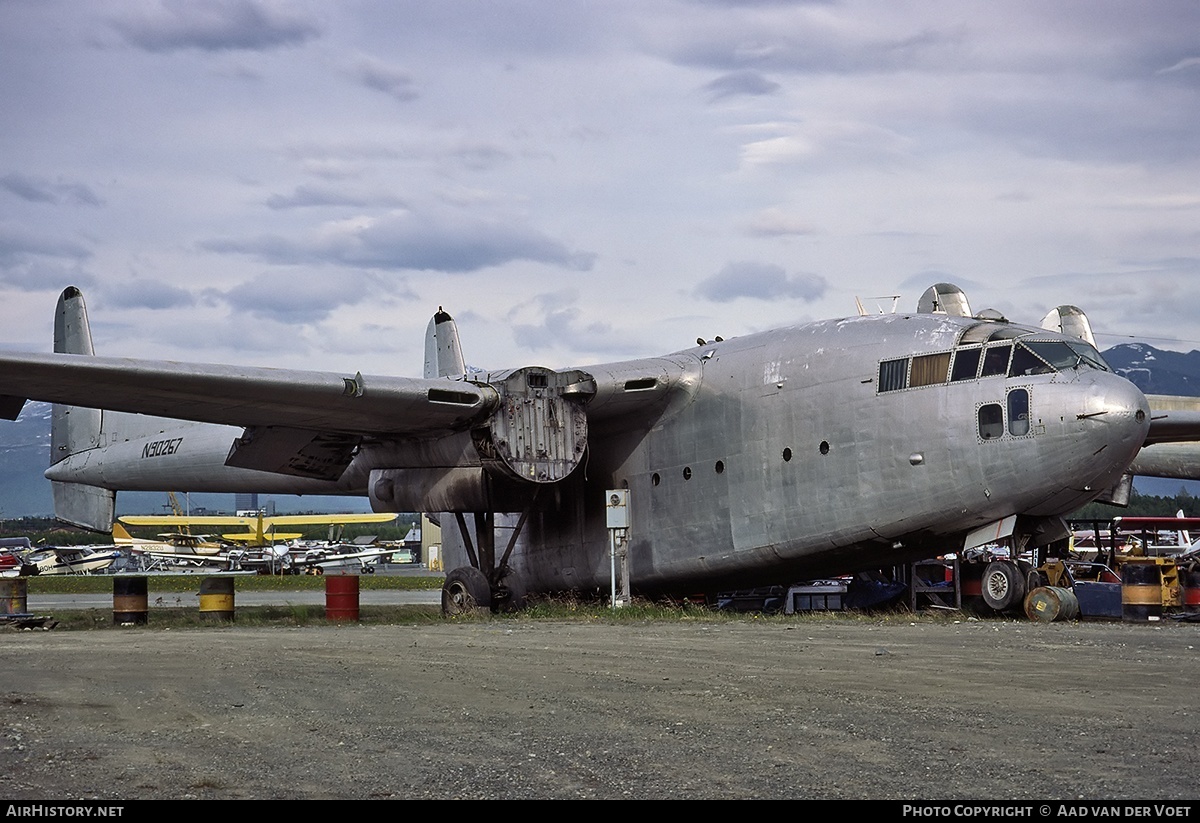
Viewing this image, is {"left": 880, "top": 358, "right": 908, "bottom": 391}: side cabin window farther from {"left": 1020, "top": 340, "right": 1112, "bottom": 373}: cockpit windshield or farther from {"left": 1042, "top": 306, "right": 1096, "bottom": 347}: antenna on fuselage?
{"left": 1042, "top": 306, "right": 1096, "bottom": 347}: antenna on fuselage

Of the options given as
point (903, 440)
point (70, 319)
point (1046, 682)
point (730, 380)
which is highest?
point (70, 319)

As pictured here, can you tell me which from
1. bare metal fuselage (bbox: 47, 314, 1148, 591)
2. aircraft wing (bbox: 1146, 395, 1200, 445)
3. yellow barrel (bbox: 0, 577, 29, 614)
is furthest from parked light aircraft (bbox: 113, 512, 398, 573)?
aircraft wing (bbox: 1146, 395, 1200, 445)

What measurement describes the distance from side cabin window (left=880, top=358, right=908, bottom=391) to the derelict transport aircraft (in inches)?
1.4

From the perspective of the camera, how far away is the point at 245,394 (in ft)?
66.6

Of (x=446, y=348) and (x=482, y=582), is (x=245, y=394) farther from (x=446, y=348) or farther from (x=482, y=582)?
(x=446, y=348)

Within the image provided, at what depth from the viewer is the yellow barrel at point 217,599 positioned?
74.7ft

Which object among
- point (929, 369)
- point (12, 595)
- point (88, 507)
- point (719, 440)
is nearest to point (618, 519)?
point (719, 440)

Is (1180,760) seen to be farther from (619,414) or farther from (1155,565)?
(619,414)

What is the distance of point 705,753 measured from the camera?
7.87m

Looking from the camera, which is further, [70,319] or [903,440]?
[70,319]

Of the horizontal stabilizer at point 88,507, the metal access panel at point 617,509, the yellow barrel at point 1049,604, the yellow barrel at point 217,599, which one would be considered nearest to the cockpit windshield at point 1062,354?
the yellow barrel at point 1049,604

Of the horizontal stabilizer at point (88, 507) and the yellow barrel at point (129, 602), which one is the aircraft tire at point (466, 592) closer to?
the yellow barrel at point (129, 602)
